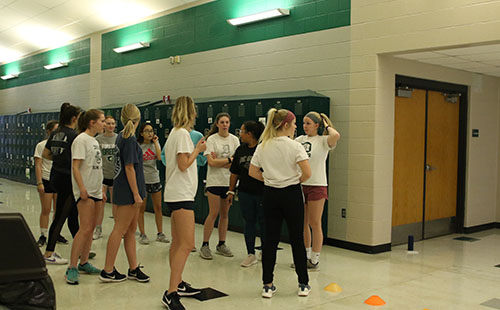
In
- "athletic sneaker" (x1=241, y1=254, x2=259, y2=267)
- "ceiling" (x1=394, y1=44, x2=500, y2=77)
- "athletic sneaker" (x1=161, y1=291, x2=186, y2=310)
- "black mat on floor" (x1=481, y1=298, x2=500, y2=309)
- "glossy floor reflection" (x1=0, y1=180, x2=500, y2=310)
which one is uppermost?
"ceiling" (x1=394, y1=44, x2=500, y2=77)

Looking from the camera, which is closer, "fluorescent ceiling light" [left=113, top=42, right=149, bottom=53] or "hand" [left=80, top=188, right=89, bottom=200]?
"hand" [left=80, top=188, right=89, bottom=200]

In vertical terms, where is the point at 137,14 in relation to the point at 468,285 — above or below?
above

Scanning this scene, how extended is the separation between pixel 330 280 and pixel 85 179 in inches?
89.4

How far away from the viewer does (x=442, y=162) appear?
6.68 metres

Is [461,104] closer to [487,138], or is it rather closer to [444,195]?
[487,138]

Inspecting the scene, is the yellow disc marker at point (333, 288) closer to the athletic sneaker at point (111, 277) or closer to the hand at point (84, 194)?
the athletic sneaker at point (111, 277)

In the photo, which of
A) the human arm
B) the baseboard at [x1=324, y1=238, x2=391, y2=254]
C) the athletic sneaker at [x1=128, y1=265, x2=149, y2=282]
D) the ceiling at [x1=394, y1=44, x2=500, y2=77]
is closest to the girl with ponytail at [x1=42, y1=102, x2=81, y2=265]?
the human arm

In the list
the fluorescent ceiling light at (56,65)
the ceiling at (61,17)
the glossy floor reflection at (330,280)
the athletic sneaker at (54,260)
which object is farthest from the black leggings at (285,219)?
the fluorescent ceiling light at (56,65)

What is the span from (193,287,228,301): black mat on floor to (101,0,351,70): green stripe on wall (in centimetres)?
336

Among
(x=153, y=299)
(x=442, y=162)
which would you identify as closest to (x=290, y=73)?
(x=442, y=162)

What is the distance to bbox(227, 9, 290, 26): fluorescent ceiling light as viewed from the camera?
630 cm

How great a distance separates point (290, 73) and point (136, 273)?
329 centimetres

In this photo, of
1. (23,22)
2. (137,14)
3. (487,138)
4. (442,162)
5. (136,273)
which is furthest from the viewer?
(23,22)

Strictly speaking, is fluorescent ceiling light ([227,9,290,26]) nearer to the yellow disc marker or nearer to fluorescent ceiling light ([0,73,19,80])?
the yellow disc marker
